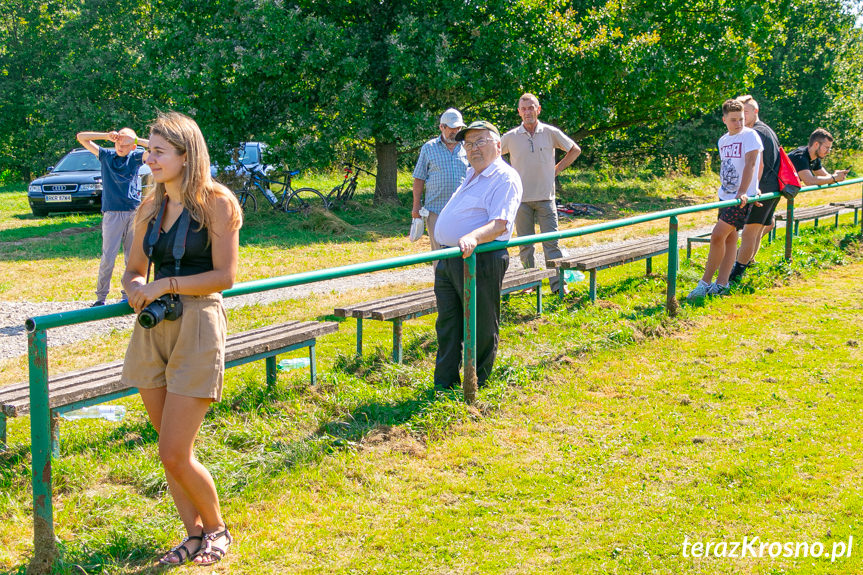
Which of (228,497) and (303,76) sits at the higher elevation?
(303,76)

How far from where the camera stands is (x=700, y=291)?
8.41 m

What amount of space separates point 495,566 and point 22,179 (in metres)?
35.9

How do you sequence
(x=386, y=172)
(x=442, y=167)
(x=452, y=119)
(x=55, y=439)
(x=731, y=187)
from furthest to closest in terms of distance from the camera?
(x=386, y=172) → (x=731, y=187) → (x=442, y=167) → (x=452, y=119) → (x=55, y=439)

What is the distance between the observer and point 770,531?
3750 millimetres

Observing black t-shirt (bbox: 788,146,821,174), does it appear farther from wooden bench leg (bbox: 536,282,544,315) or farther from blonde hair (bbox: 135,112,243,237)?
blonde hair (bbox: 135,112,243,237)

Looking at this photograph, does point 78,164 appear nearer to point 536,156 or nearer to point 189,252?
point 536,156

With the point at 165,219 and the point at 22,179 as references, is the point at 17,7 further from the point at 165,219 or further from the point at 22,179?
the point at 165,219

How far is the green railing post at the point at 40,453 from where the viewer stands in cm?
316

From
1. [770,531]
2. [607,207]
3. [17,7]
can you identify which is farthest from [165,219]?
[17,7]

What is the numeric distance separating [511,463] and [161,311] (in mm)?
2174

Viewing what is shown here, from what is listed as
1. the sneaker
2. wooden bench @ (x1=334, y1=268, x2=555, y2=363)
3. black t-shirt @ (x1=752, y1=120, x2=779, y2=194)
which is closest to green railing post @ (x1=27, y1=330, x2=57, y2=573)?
wooden bench @ (x1=334, y1=268, x2=555, y2=363)

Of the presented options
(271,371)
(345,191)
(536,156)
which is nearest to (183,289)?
(271,371)

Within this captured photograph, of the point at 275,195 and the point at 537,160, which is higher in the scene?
the point at 537,160

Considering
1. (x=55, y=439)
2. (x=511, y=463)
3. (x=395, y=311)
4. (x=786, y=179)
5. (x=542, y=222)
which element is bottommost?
(x=511, y=463)
